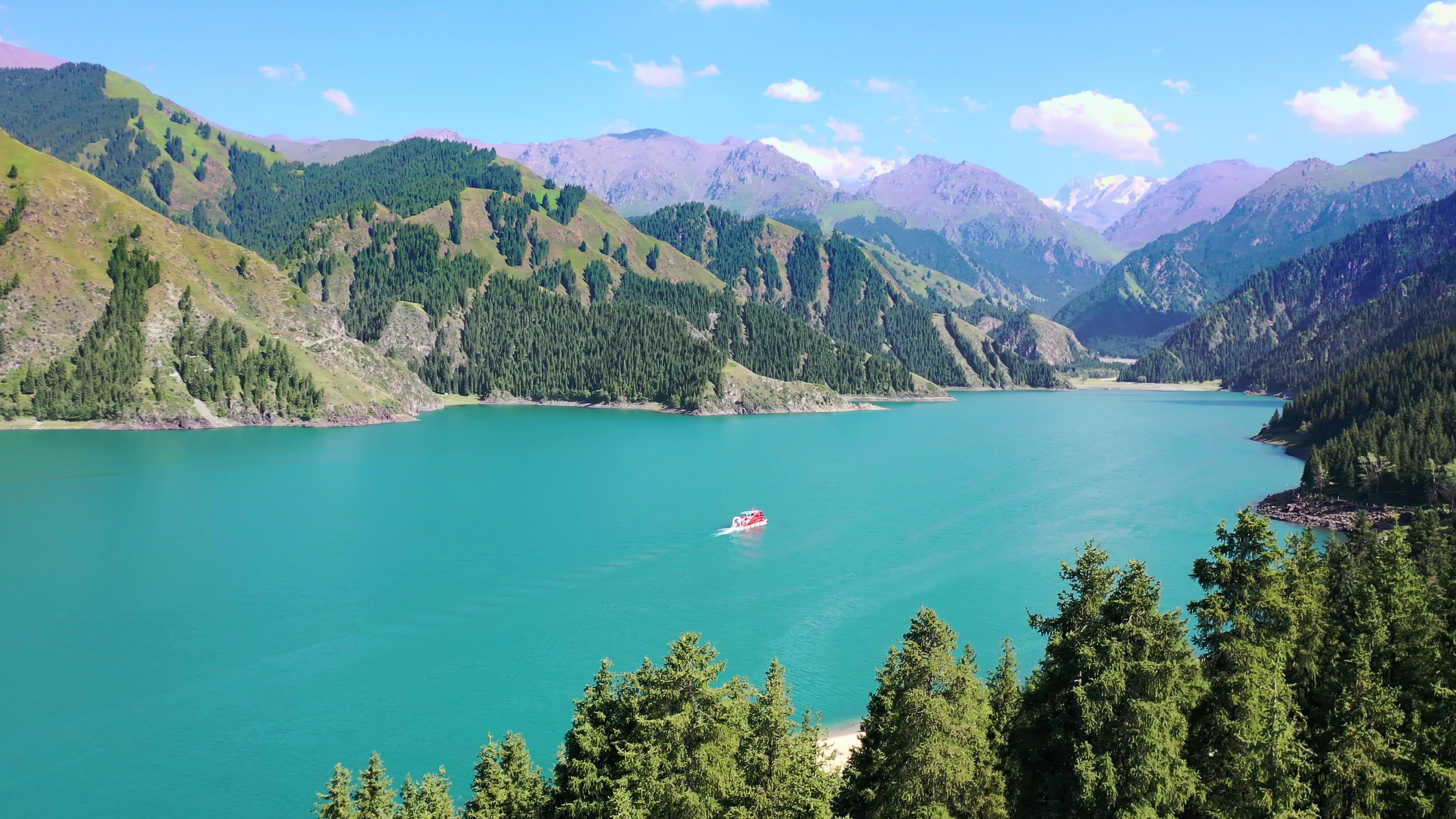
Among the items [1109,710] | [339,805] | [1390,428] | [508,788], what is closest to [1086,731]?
[1109,710]

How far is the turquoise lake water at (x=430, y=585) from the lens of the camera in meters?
53.5

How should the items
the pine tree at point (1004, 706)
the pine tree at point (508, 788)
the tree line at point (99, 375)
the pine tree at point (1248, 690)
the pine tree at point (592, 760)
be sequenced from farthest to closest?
the tree line at point (99, 375) < the pine tree at point (1004, 706) < the pine tree at point (508, 788) < the pine tree at point (592, 760) < the pine tree at point (1248, 690)

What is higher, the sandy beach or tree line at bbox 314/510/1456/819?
tree line at bbox 314/510/1456/819

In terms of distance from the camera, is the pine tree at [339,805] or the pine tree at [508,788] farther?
the pine tree at [508,788]

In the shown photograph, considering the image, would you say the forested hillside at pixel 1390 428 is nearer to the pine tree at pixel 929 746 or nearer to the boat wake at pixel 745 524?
the boat wake at pixel 745 524

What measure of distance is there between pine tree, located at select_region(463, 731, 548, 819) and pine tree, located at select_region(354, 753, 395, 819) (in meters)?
3.19

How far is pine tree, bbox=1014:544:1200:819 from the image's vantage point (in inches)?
1196

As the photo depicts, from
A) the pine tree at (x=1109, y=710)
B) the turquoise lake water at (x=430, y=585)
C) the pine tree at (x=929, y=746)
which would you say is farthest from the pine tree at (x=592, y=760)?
the turquoise lake water at (x=430, y=585)

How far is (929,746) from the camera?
100 ft

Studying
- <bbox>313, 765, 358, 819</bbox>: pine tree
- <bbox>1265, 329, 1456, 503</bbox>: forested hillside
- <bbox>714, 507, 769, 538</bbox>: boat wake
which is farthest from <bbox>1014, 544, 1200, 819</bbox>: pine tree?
<bbox>1265, 329, 1456, 503</bbox>: forested hillside

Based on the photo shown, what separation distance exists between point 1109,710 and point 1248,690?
20.0 ft

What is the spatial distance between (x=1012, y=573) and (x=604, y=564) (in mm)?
43195

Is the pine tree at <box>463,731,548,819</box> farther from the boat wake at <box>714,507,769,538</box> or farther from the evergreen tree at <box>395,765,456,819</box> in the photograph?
the boat wake at <box>714,507,769,538</box>

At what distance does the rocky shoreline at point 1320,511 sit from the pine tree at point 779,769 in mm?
98463
